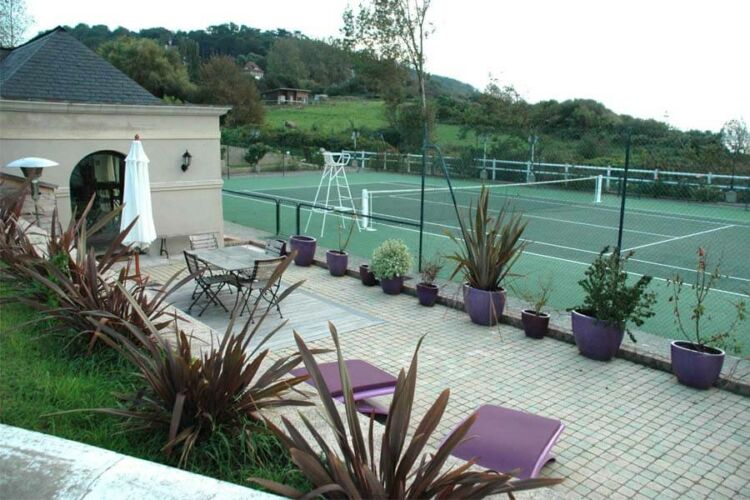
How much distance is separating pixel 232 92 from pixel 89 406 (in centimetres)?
5316

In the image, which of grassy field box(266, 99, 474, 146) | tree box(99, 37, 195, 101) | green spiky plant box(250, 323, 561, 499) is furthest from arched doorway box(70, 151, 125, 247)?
tree box(99, 37, 195, 101)

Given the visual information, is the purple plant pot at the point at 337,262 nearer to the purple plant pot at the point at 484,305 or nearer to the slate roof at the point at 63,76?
the purple plant pot at the point at 484,305

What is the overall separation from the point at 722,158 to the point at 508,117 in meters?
14.6

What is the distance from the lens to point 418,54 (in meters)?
38.4

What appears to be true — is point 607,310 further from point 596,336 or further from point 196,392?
point 196,392

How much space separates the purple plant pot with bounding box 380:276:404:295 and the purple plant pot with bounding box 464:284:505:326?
1651 millimetres

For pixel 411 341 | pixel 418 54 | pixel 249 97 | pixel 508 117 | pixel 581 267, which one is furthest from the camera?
pixel 249 97

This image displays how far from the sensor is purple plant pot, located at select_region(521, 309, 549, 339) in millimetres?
8242

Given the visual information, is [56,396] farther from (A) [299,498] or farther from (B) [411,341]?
(B) [411,341]

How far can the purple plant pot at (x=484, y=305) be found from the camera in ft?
28.5

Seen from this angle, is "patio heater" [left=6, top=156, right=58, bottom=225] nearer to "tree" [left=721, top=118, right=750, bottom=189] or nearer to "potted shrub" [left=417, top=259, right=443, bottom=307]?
"potted shrub" [left=417, top=259, right=443, bottom=307]

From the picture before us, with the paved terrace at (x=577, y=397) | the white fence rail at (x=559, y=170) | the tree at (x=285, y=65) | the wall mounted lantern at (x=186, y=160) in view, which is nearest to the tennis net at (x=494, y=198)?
the white fence rail at (x=559, y=170)

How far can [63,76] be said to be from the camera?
13.5 metres

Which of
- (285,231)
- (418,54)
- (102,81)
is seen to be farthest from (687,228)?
(418,54)
